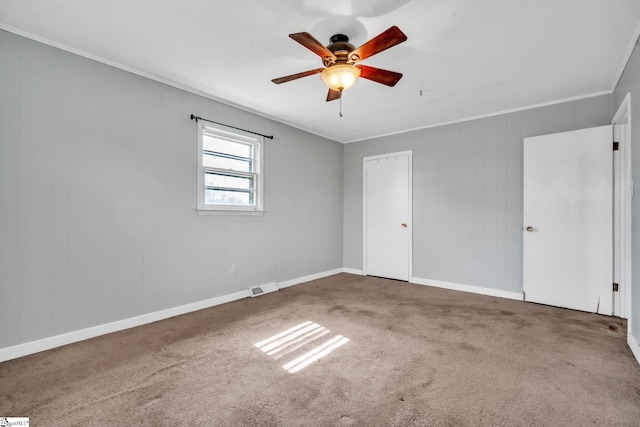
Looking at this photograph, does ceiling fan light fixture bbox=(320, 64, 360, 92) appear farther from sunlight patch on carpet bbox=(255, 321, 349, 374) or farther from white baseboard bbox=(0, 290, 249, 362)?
white baseboard bbox=(0, 290, 249, 362)

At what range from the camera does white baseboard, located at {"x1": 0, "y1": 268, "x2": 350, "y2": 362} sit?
2.32m

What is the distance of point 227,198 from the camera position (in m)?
3.85

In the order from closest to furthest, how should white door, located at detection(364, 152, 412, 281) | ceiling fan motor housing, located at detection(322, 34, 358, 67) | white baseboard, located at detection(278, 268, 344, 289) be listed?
ceiling fan motor housing, located at detection(322, 34, 358, 67), white baseboard, located at detection(278, 268, 344, 289), white door, located at detection(364, 152, 412, 281)

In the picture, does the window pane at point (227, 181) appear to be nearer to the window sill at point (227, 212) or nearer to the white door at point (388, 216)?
the window sill at point (227, 212)

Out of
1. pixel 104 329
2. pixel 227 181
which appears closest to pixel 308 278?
pixel 227 181

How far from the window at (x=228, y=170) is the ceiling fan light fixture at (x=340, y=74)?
1924 mm

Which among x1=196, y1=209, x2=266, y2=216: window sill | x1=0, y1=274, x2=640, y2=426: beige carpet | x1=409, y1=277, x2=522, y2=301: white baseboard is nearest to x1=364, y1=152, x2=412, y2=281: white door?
x1=409, y1=277, x2=522, y2=301: white baseboard

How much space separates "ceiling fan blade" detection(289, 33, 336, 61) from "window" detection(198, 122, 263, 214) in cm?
203

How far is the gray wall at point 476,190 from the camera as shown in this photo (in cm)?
388

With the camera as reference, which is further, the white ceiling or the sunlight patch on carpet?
the sunlight patch on carpet

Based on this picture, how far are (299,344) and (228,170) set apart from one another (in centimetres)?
229

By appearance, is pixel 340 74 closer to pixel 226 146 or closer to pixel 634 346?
pixel 226 146

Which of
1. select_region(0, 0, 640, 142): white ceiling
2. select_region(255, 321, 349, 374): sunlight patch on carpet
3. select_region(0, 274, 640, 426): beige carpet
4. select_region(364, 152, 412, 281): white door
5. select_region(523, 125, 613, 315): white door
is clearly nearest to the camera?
select_region(0, 274, 640, 426): beige carpet

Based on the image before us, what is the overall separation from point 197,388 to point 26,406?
0.93 metres
